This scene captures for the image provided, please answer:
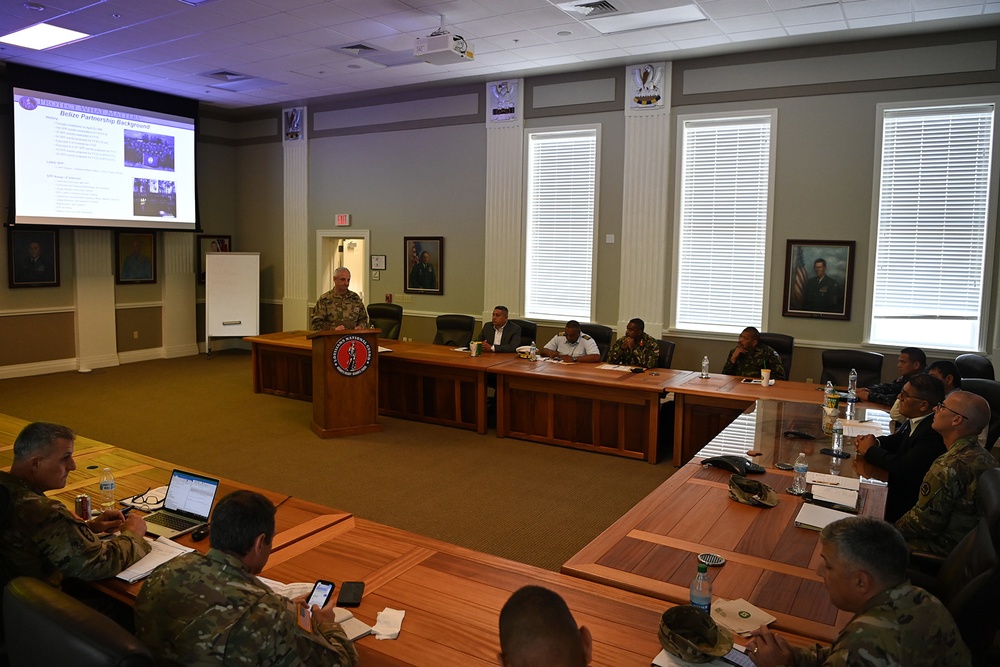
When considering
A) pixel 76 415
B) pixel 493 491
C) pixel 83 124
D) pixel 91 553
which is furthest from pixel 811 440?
pixel 83 124

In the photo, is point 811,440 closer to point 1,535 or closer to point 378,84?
point 1,535

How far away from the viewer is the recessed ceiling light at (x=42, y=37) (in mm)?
7148

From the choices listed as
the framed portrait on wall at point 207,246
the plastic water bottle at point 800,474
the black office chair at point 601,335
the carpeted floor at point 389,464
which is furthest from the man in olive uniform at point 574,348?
the framed portrait on wall at point 207,246

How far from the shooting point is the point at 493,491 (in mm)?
5570

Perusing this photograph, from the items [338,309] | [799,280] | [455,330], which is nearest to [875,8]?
[799,280]

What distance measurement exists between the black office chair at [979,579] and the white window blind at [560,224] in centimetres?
637

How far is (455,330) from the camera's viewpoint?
8.82 metres

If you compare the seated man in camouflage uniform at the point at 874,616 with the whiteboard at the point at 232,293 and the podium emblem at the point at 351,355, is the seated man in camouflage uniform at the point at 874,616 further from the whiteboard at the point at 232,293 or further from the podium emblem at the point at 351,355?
the whiteboard at the point at 232,293

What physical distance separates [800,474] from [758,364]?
3.38 meters

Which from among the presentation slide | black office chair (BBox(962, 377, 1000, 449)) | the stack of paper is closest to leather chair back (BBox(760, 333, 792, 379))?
black office chair (BBox(962, 377, 1000, 449))

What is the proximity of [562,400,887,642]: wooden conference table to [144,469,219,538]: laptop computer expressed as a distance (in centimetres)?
153

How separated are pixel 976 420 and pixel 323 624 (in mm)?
2749

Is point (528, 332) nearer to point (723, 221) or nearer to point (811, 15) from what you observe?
point (723, 221)

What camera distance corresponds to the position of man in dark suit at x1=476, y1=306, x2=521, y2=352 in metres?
8.05
